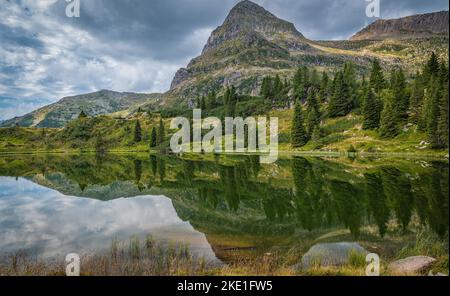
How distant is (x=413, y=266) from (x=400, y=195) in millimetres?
22121

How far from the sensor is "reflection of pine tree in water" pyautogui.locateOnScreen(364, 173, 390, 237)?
25.1 metres

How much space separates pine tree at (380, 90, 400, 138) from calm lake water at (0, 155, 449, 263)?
59838 millimetres

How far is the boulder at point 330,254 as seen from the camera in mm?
16594

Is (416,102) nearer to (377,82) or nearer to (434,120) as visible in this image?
(434,120)

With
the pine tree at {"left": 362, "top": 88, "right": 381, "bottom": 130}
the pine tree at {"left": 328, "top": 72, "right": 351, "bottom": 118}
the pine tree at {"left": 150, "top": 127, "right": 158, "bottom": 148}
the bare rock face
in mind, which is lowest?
the bare rock face

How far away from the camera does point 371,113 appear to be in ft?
378

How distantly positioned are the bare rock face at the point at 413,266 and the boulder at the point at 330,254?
2130 millimetres

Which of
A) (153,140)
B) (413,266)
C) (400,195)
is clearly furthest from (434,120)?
(153,140)

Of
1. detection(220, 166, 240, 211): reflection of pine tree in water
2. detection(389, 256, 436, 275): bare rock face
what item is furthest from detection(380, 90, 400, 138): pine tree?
detection(389, 256, 436, 275): bare rock face

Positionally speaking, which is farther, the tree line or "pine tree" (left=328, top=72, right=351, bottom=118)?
"pine tree" (left=328, top=72, right=351, bottom=118)

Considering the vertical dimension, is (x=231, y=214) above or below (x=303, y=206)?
below

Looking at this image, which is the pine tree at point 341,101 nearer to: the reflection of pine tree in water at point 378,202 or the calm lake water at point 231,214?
the calm lake water at point 231,214

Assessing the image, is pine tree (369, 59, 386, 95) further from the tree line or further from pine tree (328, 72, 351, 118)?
pine tree (328, 72, 351, 118)

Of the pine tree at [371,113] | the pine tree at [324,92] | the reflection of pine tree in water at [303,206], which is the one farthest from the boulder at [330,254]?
the pine tree at [324,92]
